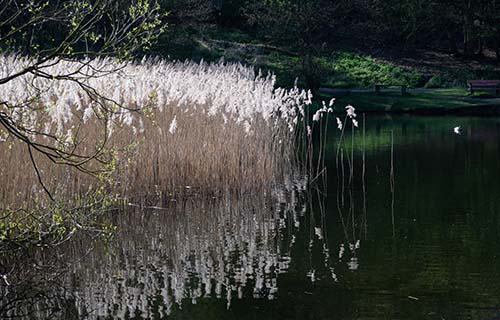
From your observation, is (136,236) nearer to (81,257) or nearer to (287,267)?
(81,257)

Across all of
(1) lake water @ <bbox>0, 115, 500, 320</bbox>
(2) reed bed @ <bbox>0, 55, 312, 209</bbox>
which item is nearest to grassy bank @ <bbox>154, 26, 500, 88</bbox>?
(2) reed bed @ <bbox>0, 55, 312, 209</bbox>

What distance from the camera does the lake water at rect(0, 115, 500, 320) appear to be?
7.95 metres

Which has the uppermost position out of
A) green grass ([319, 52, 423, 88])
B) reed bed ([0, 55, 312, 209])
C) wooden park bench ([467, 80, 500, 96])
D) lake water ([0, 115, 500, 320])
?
green grass ([319, 52, 423, 88])

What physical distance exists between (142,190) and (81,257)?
2865mm

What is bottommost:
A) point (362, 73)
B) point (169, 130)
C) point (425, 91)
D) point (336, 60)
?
point (169, 130)

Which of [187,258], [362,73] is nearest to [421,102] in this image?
[362,73]

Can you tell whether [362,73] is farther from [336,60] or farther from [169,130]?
[169,130]

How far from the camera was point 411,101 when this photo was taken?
3005 cm

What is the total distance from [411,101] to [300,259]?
829 inches

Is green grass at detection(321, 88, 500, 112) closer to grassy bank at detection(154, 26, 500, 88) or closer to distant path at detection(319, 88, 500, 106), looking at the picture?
distant path at detection(319, 88, 500, 106)

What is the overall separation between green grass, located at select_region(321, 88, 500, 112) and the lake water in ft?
47.1

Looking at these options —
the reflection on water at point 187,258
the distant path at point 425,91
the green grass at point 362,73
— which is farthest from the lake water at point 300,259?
the green grass at point 362,73

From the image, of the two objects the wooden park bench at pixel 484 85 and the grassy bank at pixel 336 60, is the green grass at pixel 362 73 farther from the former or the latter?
the wooden park bench at pixel 484 85

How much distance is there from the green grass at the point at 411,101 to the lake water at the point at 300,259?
1436cm
